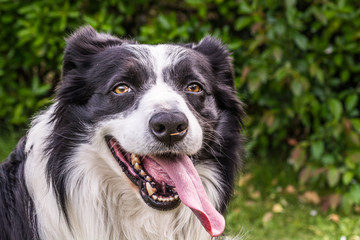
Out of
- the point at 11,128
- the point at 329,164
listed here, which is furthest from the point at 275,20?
the point at 11,128

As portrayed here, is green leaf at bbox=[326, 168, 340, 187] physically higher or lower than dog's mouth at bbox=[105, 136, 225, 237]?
lower

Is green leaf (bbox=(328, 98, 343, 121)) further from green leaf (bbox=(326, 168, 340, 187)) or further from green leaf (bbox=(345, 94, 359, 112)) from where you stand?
green leaf (bbox=(326, 168, 340, 187))

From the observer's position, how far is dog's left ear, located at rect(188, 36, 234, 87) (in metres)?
3.18

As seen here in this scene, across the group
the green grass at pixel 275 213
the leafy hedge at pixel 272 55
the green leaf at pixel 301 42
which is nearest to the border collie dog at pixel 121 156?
the green grass at pixel 275 213

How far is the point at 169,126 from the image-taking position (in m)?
2.45

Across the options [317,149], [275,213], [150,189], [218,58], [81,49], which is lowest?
[275,213]

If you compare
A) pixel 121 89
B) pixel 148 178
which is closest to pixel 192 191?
pixel 148 178

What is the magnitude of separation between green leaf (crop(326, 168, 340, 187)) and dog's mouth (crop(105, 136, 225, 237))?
194 centimetres

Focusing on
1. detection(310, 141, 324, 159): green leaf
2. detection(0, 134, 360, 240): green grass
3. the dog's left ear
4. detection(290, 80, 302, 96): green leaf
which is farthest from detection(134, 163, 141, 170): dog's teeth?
detection(310, 141, 324, 159): green leaf

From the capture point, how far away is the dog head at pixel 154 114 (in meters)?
2.53

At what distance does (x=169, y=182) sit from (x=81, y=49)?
3.14ft

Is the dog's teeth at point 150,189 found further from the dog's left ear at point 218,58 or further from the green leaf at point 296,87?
the green leaf at point 296,87

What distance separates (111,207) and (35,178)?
44 cm

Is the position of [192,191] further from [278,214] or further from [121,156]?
[278,214]
